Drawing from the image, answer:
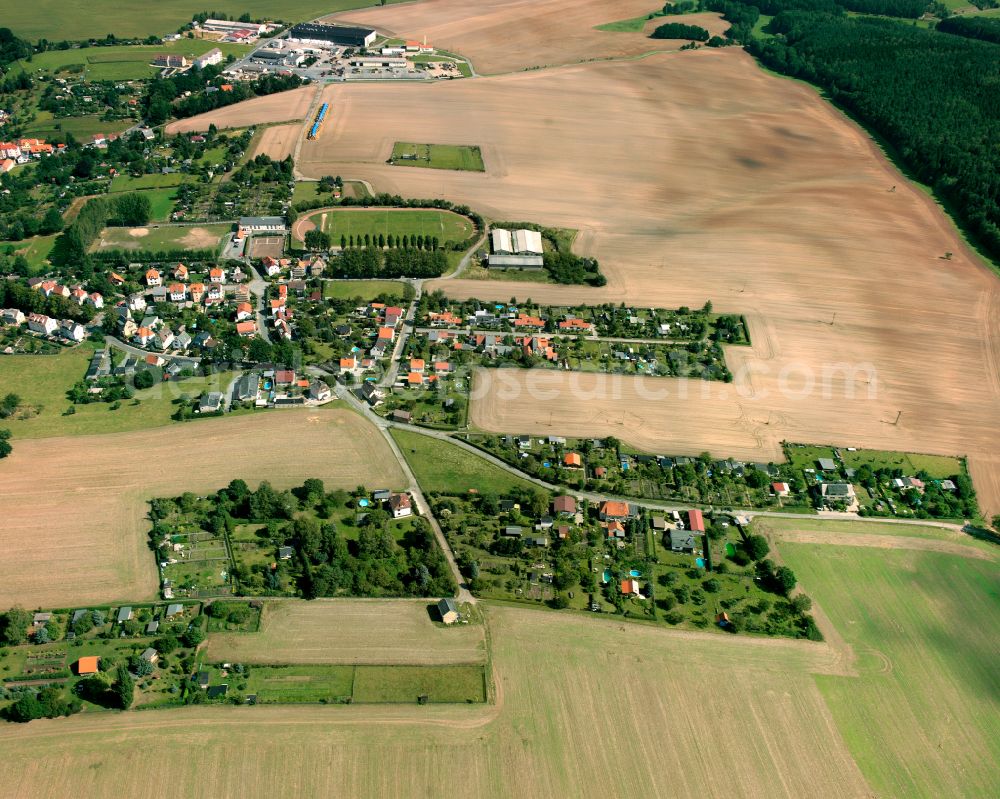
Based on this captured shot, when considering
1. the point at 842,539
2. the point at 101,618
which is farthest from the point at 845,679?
the point at 101,618

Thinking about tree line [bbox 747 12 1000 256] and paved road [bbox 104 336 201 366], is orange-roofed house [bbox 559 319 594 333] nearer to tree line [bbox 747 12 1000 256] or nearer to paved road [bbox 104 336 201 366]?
paved road [bbox 104 336 201 366]

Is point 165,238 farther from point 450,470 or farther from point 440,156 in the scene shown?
point 450,470

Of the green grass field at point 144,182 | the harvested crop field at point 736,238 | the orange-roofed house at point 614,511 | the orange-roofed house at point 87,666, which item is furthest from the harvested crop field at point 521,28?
the orange-roofed house at point 87,666

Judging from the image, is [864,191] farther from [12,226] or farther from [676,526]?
[12,226]

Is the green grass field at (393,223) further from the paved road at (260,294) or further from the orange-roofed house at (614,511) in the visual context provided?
the orange-roofed house at (614,511)

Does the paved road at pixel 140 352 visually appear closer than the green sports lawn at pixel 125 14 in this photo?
Yes

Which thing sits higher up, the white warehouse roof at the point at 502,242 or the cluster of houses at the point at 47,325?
A: the white warehouse roof at the point at 502,242

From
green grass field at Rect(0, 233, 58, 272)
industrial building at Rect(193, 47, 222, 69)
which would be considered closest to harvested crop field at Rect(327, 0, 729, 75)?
industrial building at Rect(193, 47, 222, 69)
